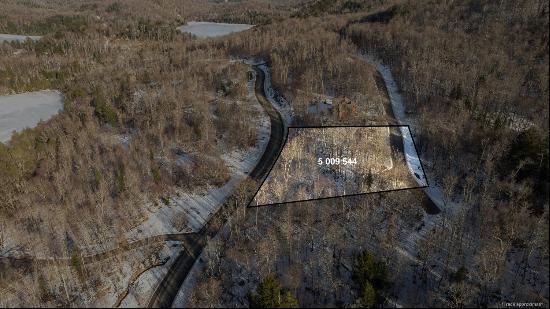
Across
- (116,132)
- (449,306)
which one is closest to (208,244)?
(449,306)

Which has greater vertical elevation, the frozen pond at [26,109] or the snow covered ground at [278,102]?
the snow covered ground at [278,102]

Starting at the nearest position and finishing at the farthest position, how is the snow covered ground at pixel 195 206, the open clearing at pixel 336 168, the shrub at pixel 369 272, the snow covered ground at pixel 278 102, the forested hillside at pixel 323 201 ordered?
1. the shrub at pixel 369 272
2. the forested hillside at pixel 323 201
3. the snow covered ground at pixel 195 206
4. the open clearing at pixel 336 168
5. the snow covered ground at pixel 278 102

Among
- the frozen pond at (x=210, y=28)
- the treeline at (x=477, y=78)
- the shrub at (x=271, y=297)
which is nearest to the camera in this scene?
the shrub at (x=271, y=297)

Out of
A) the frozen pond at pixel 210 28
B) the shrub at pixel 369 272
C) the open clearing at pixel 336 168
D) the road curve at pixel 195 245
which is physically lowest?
the road curve at pixel 195 245

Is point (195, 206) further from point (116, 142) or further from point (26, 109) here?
point (26, 109)

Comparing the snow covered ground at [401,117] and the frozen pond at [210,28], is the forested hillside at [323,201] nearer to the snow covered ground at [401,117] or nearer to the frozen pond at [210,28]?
the snow covered ground at [401,117]

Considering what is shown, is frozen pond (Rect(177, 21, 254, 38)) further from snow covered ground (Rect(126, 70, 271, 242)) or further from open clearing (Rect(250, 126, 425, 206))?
open clearing (Rect(250, 126, 425, 206))

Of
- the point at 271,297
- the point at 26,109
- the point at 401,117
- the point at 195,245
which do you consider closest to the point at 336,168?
the point at 195,245

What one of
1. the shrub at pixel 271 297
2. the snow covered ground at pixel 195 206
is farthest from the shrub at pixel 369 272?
the snow covered ground at pixel 195 206
